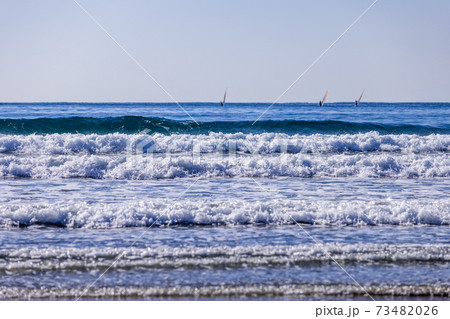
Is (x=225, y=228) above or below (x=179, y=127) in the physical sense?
below

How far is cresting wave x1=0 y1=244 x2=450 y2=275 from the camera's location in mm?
6117

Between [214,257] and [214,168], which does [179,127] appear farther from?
[214,257]

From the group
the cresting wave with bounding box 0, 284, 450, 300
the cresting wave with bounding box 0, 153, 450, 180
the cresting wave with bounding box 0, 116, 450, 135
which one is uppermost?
the cresting wave with bounding box 0, 116, 450, 135

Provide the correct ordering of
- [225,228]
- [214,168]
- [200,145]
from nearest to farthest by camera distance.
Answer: [225,228]
[214,168]
[200,145]

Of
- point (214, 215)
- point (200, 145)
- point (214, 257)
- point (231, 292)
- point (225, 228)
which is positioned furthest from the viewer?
point (200, 145)

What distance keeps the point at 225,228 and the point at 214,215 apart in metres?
0.58

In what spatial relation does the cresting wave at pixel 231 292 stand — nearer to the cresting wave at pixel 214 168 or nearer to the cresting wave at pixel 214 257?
the cresting wave at pixel 214 257

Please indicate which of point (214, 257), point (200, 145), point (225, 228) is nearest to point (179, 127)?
point (200, 145)

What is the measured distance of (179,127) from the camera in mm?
26375

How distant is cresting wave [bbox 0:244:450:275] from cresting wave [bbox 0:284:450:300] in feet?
2.05

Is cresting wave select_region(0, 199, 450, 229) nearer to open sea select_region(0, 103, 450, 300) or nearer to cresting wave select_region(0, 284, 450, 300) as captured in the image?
open sea select_region(0, 103, 450, 300)

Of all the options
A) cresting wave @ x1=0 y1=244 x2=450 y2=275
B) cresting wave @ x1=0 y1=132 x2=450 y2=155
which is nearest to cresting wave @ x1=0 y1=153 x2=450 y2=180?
cresting wave @ x1=0 y1=132 x2=450 y2=155
